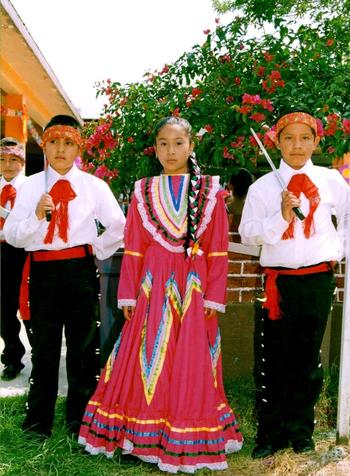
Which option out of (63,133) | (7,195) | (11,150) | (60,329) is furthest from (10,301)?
(63,133)

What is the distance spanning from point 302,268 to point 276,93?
1769mm

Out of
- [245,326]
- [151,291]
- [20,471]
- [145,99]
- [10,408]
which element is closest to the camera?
[20,471]

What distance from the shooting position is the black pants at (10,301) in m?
4.64

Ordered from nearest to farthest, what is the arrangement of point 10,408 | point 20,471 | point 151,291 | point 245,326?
point 20,471
point 151,291
point 10,408
point 245,326

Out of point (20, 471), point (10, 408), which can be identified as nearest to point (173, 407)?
point (20, 471)

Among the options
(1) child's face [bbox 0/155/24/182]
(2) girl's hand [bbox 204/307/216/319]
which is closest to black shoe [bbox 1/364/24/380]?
(1) child's face [bbox 0/155/24/182]

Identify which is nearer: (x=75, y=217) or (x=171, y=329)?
(x=171, y=329)

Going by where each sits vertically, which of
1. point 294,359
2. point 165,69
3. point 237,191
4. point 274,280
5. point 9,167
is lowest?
point 294,359

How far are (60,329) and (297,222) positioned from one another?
4.68ft

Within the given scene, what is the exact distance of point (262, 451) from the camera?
3.18 metres

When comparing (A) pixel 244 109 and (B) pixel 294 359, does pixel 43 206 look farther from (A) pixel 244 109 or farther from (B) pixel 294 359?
(A) pixel 244 109

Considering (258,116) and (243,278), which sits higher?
(258,116)

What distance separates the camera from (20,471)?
9.68 ft

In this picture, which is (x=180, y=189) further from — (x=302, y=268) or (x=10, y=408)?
(x=10, y=408)
